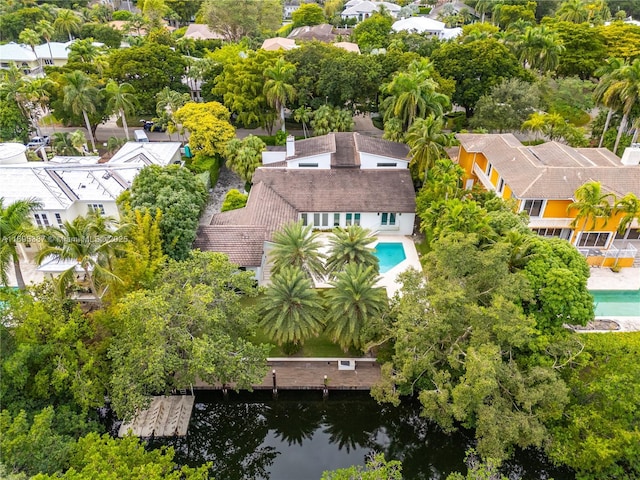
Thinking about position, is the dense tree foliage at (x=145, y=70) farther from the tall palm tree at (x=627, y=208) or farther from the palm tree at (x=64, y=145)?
the tall palm tree at (x=627, y=208)

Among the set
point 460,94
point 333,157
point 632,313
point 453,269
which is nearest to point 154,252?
point 453,269

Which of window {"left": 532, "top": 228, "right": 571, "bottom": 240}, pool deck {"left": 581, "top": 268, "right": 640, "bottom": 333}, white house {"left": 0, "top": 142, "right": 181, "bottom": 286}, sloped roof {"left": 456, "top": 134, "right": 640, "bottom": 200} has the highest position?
sloped roof {"left": 456, "top": 134, "right": 640, "bottom": 200}

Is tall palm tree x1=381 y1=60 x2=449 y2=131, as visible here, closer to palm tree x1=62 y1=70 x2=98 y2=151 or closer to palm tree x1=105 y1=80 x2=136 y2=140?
palm tree x1=105 y1=80 x2=136 y2=140

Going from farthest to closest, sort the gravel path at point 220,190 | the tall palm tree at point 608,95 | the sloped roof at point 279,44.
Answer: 1. the sloped roof at point 279,44
2. the tall palm tree at point 608,95
3. the gravel path at point 220,190

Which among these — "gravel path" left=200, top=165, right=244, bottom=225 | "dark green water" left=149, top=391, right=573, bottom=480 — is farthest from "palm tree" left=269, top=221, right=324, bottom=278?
"gravel path" left=200, top=165, right=244, bottom=225

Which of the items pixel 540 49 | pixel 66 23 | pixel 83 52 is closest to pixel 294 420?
pixel 540 49

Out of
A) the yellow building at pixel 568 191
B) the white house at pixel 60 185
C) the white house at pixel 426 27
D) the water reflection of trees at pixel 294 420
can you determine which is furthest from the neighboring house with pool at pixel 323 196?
the white house at pixel 426 27

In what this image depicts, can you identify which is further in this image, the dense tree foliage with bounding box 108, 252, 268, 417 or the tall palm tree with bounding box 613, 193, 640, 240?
the tall palm tree with bounding box 613, 193, 640, 240
